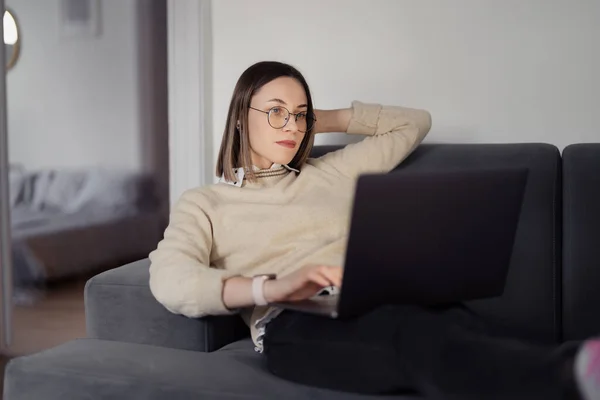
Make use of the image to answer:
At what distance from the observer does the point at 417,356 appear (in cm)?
109

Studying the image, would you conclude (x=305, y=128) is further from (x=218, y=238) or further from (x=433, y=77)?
(x=433, y=77)

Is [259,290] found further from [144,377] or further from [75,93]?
[75,93]

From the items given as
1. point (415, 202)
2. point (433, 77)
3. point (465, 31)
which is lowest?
point (415, 202)

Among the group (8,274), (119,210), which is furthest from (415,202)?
(119,210)

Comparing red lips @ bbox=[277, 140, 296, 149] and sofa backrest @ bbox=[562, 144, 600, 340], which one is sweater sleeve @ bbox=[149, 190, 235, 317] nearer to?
red lips @ bbox=[277, 140, 296, 149]

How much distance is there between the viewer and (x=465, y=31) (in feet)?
6.76

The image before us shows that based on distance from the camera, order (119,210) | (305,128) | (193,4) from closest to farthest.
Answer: (305,128), (193,4), (119,210)

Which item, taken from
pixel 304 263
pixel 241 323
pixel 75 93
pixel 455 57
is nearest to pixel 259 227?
pixel 304 263

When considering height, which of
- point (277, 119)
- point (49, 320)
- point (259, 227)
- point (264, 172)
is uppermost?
point (277, 119)

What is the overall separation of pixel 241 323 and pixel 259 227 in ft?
0.79

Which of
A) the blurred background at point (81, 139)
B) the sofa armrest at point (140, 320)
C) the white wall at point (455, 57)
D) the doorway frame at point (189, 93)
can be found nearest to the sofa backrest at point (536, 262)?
the white wall at point (455, 57)

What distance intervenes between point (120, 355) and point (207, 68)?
122 centimetres

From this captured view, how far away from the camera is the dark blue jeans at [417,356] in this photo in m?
0.97

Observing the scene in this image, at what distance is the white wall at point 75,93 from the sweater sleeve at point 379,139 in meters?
1.92
